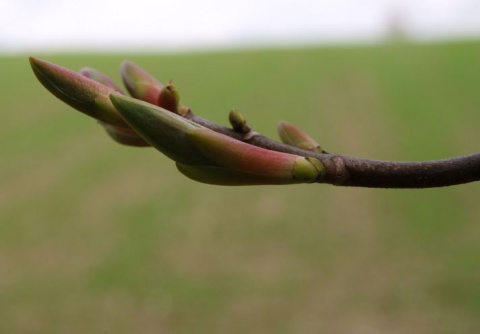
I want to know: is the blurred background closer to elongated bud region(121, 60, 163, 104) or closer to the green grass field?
the green grass field

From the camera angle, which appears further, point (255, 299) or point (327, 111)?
point (327, 111)

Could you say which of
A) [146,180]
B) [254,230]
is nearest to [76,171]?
[146,180]

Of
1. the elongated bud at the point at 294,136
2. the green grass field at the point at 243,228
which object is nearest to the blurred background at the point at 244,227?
the green grass field at the point at 243,228

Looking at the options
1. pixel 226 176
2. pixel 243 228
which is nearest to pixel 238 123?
pixel 226 176

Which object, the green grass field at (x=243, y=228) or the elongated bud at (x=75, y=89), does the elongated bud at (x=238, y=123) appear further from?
the green grass field at (x=243, y=228)

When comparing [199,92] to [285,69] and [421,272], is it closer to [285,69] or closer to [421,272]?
[285,69]

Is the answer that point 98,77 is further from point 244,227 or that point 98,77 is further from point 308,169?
point 244,227

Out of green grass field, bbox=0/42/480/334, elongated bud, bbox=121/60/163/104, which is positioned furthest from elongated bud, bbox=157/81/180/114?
green grass field, bbox=0/42/480/334
